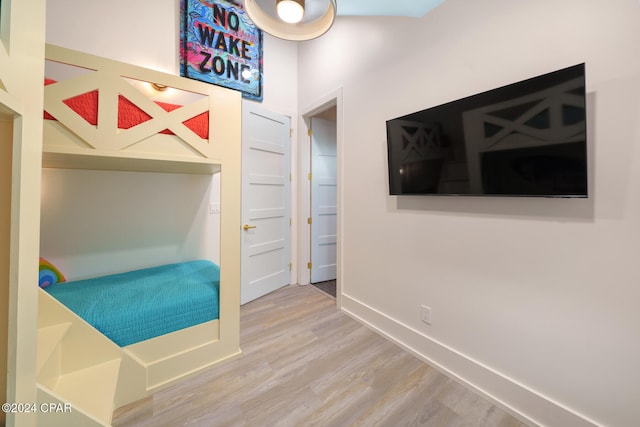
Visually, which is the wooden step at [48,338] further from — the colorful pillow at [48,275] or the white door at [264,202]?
the white door at [264,202]

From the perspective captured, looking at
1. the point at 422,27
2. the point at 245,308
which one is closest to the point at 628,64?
the point at 422,27

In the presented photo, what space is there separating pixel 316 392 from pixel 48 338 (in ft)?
4.81

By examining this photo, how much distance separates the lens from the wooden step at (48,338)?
3.78 feet

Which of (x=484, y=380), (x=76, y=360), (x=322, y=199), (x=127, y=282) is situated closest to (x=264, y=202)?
(x=322, y=199)

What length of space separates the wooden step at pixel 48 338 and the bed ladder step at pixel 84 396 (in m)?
0.16

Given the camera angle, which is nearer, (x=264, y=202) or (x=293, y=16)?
(x=293, y=16)

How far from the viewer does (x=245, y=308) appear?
2.64 metres

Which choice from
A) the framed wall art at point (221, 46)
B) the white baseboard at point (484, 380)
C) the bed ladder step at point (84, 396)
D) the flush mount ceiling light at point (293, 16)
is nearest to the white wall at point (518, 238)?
the white baseboard at point (484, 380)

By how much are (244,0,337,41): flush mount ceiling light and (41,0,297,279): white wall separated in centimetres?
173

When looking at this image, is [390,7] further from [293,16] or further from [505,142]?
[505,142]

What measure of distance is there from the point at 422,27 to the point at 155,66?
243 centimetres

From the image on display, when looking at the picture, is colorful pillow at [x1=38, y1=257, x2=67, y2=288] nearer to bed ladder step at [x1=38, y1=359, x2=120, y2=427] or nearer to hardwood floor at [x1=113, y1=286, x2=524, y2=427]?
bed ladder step at [x1=38, y1=359, x2=120, y2=427]

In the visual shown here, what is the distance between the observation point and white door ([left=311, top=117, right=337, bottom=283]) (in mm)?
3328

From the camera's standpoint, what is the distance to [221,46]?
8.92 ft
